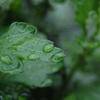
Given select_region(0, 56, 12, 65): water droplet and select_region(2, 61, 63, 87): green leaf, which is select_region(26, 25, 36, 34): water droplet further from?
select_region(2, 61, 63, 87): green leaf

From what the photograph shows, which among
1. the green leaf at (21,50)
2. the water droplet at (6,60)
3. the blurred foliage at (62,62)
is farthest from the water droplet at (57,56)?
the blurred foliage at (62,62)

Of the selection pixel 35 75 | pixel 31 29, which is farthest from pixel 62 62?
pixel 31 29

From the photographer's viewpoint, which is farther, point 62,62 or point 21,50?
point 62,62

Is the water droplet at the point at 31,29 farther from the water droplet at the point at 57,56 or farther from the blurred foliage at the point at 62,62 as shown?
the blurred foliage at the point at 62,62

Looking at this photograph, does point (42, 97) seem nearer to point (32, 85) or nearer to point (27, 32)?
point (32, 85)

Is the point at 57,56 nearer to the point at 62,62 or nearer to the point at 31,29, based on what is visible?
the point at 31,29
